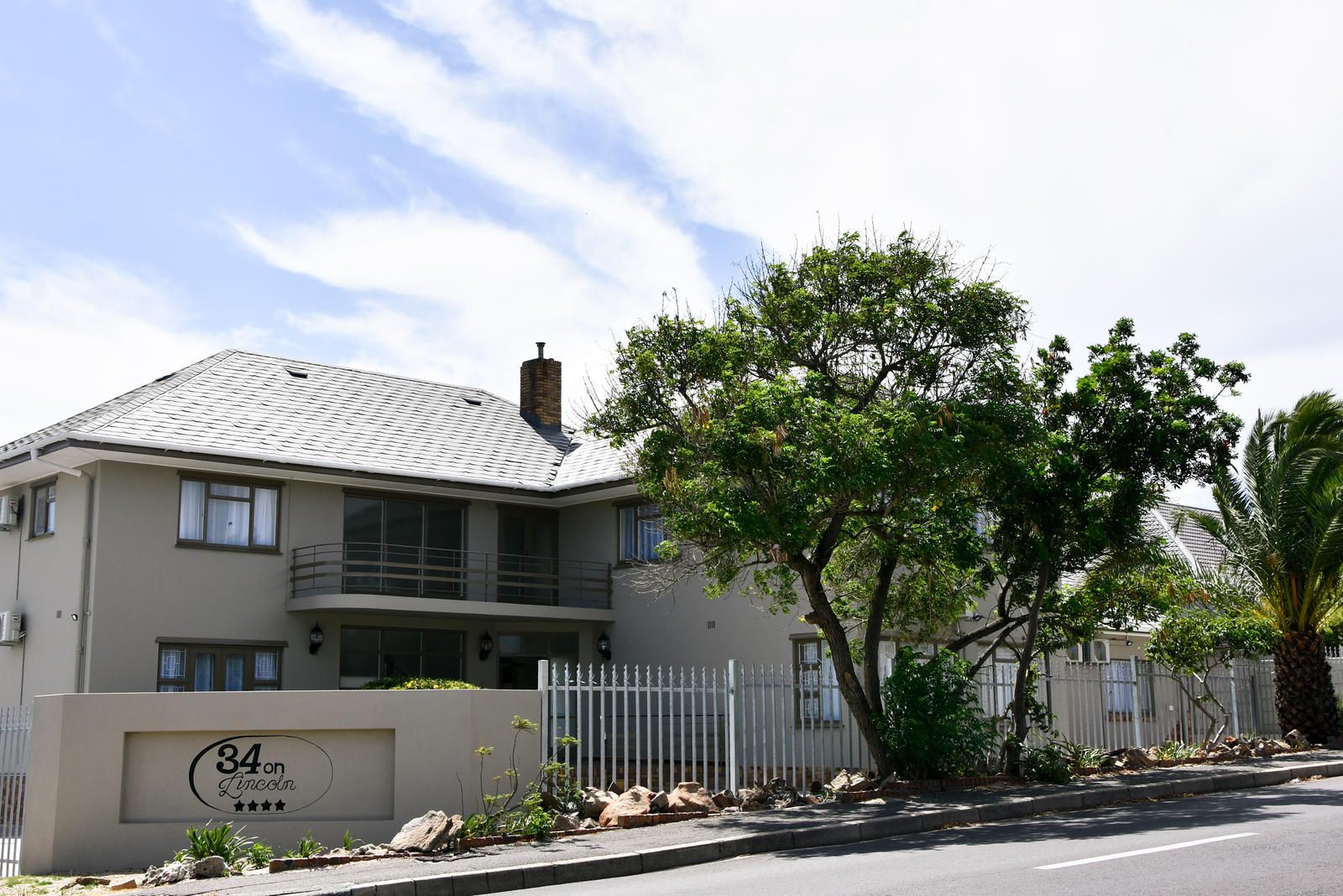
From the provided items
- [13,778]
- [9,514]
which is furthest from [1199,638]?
[9,514]

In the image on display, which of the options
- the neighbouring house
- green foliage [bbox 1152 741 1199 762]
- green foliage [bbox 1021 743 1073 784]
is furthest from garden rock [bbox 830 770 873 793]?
green foliage [bbox 1152 741 1199 762]

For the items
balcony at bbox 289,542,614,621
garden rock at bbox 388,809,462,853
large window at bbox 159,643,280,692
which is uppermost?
balcony at bbox 289,542,614,621

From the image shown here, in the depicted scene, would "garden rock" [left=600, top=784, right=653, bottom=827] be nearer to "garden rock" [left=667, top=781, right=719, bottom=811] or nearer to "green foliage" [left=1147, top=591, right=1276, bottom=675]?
"garden rock" [left=667, top=781, right=719, bottom=811]

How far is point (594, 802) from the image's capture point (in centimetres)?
1374

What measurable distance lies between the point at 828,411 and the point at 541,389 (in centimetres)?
1530

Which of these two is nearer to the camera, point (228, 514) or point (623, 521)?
point (228, 514)

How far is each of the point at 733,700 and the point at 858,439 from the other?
3871 millimetres

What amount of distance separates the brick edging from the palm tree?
6.06 meters

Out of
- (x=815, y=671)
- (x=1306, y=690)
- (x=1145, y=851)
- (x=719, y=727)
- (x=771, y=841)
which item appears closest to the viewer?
(x=1145, y=851)

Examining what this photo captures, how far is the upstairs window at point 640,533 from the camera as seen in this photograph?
79.6 ft

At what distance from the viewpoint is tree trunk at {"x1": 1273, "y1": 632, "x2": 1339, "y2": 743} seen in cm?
2191

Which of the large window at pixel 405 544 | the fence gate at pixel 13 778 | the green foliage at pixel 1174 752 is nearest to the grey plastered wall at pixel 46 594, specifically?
the large window at pixel 405 544

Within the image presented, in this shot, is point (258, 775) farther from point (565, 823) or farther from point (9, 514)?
point (9, 514)

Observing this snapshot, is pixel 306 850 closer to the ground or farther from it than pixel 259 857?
farther from it
